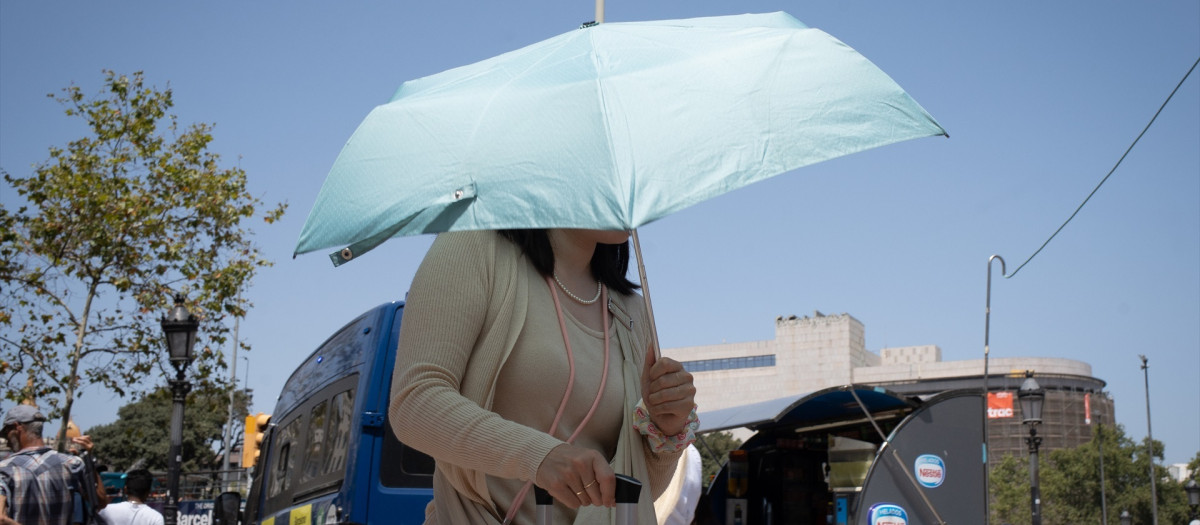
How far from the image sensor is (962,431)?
25.3ft

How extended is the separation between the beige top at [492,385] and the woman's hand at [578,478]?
0.10ft

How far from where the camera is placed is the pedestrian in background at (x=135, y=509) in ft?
30.9

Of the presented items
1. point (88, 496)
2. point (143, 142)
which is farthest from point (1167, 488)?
point (88, 496)

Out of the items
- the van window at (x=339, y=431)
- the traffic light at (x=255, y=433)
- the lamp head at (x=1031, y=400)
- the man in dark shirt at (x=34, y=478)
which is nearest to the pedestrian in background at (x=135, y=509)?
the traffic light at (x=255, y=433)

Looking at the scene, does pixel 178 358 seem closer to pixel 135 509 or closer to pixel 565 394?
pixel 135 509

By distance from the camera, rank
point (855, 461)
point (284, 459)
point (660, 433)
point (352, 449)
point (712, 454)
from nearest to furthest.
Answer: point (660, 433), point (352, 449), point (284, 459), point (855, 461), point (712, 454)

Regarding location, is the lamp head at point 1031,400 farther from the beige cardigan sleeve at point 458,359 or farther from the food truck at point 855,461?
the beige cardigan sleeve at point 458,359

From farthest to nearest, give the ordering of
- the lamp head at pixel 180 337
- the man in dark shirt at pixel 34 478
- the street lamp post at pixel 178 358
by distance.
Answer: the lamp head at pixel 180 337 → the street lamp post at pixel 178 358 → the man in dark shirt at pixel 34 478

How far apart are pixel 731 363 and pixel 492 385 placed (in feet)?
421

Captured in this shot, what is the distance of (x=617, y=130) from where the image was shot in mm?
1933

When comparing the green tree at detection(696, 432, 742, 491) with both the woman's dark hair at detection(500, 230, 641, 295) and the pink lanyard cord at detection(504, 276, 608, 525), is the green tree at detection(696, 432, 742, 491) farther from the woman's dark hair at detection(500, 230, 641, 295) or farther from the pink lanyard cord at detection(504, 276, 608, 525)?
the pink lanyard cord at detection(504, 276, 608, 525)

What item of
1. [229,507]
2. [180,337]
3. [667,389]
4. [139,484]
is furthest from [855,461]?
[180,337]

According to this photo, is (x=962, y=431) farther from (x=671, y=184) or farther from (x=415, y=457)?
(x=671, y=184)

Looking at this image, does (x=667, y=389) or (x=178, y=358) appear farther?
(x=178, y=358)
